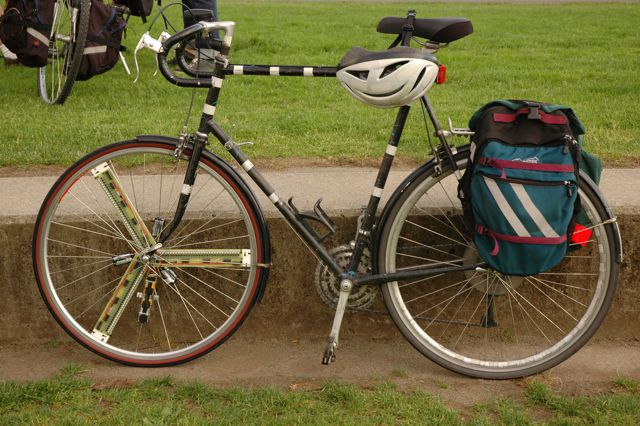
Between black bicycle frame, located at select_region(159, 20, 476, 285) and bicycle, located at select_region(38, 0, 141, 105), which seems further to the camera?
bicycle, located at select_region(38, 0, 141, 105)

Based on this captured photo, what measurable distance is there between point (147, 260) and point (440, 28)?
1496 mm

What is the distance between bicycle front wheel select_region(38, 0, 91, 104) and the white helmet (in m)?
3.07

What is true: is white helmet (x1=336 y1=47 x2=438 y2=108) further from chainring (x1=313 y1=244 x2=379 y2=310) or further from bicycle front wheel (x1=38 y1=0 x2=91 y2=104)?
bicycle front wheel (x1=38 y1=0 x2=91 y2=104)

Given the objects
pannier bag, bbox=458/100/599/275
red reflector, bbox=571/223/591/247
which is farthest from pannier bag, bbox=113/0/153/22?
red reflector, bbox=571/223/591/247

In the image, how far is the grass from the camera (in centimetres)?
329

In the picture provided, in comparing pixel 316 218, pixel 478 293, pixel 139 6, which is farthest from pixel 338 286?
pixel 139 6

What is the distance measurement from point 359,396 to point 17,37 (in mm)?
3775

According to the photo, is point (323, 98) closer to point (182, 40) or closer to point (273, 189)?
point (273, 189)

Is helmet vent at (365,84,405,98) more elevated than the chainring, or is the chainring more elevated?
helmet vent at (365,84,405,98)

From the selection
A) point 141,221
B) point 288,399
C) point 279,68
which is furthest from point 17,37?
point 288,399

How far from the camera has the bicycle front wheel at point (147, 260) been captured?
3.52 m

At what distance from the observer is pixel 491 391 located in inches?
139

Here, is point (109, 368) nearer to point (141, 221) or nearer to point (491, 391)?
point (141, 221)

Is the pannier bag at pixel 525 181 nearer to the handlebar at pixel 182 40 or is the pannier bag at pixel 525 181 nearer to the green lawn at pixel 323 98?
the handlebar at pixel 182 40
